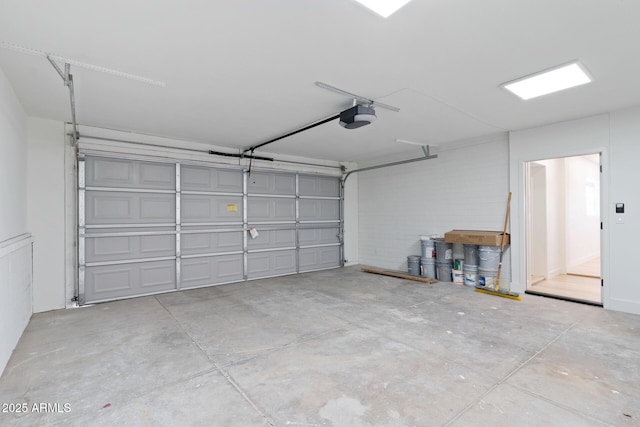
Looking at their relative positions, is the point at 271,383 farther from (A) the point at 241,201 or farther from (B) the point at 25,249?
(A) the point at 241,201

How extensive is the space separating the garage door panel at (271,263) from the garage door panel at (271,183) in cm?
132

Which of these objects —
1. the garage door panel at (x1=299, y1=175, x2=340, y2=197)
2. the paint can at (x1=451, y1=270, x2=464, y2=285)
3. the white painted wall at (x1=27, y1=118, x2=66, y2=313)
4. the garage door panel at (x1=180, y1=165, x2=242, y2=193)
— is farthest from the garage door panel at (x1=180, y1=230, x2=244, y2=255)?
the paint can at (x1=451, y1=270, x2=464, y2=285)

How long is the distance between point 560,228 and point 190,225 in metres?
7.61

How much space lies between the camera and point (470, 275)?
5.46m

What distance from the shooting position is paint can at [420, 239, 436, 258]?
608 cm

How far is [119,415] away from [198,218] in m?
3.96

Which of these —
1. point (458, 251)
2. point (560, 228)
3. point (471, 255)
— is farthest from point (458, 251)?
point (560, 228)

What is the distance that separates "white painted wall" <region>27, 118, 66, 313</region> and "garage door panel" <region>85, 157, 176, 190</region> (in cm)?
38

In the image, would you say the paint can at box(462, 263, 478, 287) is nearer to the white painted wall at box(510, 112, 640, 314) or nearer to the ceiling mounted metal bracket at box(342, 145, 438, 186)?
the white painted wall at box(510, 112, 640, 314)

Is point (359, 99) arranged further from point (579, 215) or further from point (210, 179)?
point (579, 215)

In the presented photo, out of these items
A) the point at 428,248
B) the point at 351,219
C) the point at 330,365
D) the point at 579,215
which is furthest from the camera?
the point at 351,219

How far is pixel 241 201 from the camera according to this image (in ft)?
20.1

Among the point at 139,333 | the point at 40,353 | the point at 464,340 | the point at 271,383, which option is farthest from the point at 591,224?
the point at 40,353

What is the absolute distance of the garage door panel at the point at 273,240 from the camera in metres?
6.32
